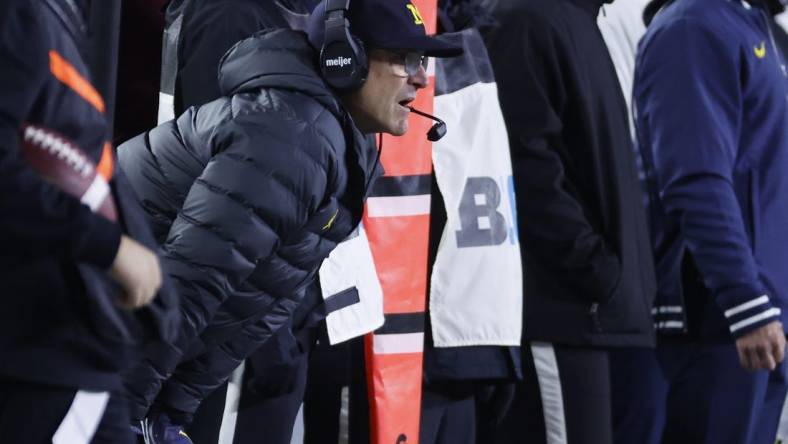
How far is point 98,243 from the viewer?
136cm

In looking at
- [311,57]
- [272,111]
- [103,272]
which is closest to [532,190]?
[311,57]

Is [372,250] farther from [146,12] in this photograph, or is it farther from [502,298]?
[146,12]

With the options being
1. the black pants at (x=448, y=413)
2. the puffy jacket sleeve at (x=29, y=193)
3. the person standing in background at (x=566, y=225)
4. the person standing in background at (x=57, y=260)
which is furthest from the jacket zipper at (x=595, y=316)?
the puffy jacket sleeve at (x=29, y=193)

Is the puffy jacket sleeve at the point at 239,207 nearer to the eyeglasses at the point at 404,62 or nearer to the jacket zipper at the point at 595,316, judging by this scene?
the eyeglasses at the point at 404,62

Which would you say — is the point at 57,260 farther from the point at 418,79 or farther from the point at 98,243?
the point at 418,79

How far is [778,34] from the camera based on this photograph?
4309mm

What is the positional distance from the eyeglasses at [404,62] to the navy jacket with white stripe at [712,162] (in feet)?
3.09

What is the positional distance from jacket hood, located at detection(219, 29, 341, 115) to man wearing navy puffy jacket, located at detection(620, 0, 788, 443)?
1194 mm

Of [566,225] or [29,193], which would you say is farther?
[566,225]

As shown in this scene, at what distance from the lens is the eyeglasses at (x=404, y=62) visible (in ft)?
7.88

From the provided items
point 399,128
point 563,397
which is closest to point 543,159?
point 563,397

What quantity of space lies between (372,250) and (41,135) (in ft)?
4.65

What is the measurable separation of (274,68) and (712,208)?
4.31ft

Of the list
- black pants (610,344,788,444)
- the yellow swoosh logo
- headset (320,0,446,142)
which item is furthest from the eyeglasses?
black pants (610,344,788,444)
